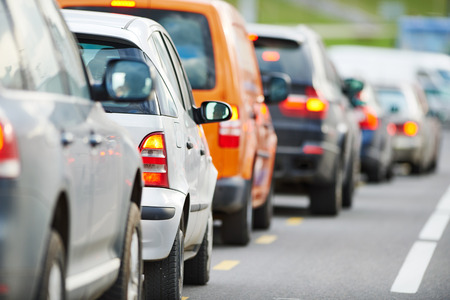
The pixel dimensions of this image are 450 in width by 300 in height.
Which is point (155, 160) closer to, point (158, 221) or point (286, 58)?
point (158, 221)

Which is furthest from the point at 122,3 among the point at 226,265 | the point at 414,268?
the point at 414,268

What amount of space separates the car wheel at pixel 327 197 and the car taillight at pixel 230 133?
178 inches

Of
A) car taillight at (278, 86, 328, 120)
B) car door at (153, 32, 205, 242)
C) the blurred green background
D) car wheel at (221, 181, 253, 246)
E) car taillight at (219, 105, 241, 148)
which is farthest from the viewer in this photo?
the blurred green background

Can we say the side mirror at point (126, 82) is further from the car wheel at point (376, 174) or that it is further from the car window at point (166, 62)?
the car wheel at point (376, 174)

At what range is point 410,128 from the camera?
25.9m

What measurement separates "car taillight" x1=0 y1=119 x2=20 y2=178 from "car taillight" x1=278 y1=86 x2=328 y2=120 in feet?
35.1

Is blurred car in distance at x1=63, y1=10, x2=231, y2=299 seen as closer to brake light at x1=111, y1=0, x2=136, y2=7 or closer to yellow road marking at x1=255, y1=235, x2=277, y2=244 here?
brake light at x1=111, y1=0, x2=136, y2=7

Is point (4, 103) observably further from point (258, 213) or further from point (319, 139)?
point (319, 139)

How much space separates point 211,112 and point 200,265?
103 cm

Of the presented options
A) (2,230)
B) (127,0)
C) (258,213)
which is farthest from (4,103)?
(258,213)

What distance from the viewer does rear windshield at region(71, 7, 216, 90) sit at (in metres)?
10.8

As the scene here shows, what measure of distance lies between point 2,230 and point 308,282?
17.7ft

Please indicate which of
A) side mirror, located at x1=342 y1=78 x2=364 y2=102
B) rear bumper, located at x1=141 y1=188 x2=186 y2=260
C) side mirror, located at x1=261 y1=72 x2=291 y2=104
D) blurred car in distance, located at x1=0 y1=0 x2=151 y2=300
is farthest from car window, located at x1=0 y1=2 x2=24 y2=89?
side mirror, located at x1=342 y1=78 x2=364 y2=102

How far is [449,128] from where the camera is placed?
56.5m
